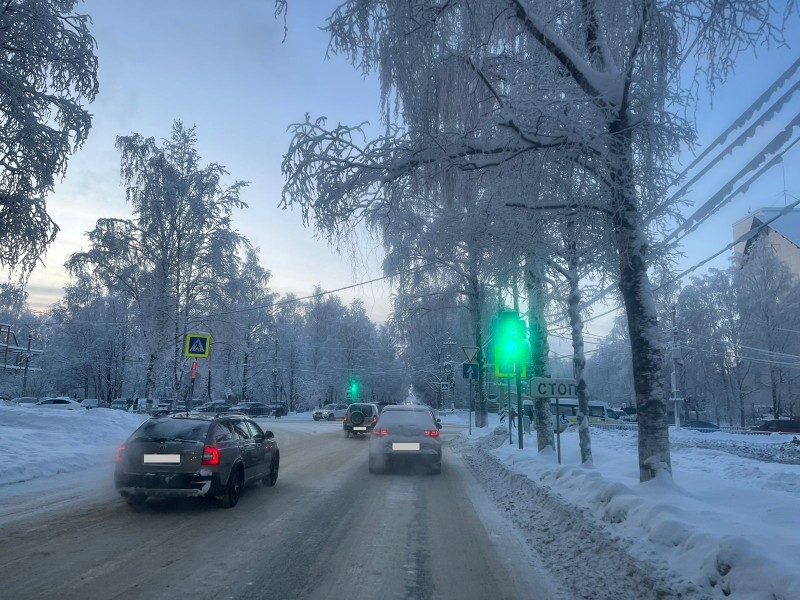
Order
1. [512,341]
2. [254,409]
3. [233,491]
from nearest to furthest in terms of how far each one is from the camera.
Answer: [233,491] < [512,341] < [254,409]

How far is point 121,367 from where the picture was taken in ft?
200

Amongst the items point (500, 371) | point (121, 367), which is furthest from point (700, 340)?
point (121, 367)

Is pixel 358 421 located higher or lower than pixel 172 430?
lower

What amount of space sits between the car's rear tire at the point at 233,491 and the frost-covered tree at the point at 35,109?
781 cm

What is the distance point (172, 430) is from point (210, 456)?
806 mm

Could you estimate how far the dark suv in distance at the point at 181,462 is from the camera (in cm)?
848

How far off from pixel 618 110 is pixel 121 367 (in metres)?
62.8

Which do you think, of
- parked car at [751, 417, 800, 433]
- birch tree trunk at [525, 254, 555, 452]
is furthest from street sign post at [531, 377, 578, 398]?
parked car at [751, 417, 800, 433]

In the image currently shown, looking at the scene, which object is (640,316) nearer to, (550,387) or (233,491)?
(550,387)

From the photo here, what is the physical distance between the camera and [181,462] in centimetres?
852

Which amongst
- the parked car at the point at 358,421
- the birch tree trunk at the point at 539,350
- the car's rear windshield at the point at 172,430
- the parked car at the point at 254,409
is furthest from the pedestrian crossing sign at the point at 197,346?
the parked car at the point at 254,409

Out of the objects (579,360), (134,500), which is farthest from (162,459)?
(579,360)

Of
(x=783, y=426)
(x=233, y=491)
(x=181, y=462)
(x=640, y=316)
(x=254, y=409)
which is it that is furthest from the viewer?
(x=254, y=409)

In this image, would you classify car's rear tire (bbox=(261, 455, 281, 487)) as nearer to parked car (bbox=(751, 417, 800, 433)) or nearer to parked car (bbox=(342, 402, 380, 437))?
parked car (bbox=(342, 402, 380, 437))
